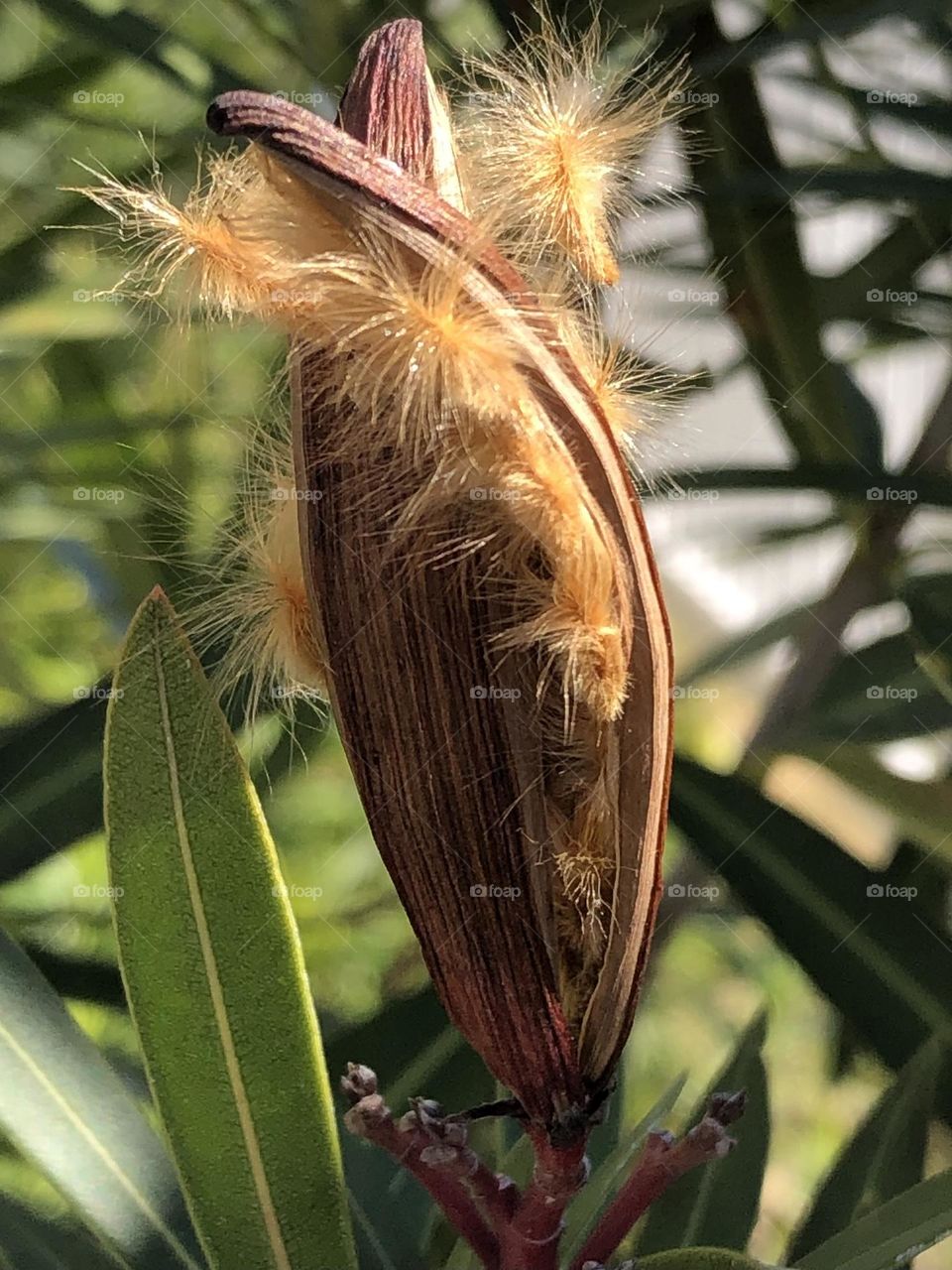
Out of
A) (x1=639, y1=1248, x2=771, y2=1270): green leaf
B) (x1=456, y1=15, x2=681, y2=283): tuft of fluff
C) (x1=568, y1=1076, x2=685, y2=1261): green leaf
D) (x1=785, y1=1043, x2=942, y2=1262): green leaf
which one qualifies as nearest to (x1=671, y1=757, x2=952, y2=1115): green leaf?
(x1=785, y1=1043, x2=942, y2=1262): green leaf

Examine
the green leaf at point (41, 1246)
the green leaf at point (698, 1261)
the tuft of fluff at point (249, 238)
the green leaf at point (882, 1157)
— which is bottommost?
the green leaf at point (882, 1157)

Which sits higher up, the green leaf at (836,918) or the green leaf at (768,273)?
the green leaf at (768,273)

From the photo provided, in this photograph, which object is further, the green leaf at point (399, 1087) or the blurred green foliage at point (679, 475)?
the blurred green foliage at point (679, 475)

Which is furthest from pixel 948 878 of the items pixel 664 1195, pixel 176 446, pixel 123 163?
pixel 123 163

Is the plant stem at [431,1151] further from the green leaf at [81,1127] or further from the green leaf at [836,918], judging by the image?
the green leaf at [836,918]

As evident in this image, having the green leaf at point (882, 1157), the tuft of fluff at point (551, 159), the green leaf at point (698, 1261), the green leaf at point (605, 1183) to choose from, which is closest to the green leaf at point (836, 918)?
the green leaf at point (882, 1157)

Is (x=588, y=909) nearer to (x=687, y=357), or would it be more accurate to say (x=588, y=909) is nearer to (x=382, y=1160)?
(x=382, y=1160)
